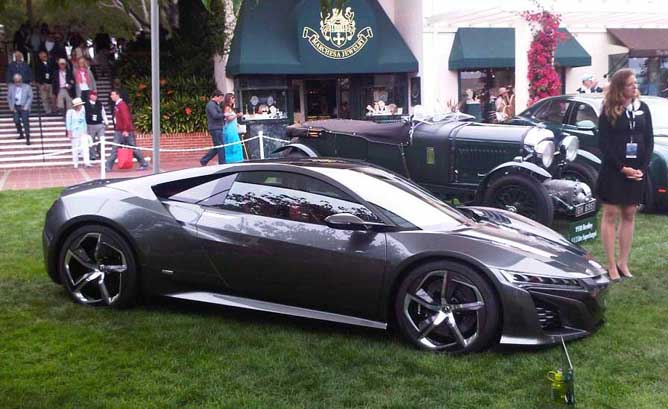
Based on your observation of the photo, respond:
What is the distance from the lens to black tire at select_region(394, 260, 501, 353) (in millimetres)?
4703

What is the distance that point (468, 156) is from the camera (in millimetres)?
9312

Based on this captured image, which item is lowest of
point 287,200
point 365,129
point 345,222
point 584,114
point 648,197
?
point 648,197

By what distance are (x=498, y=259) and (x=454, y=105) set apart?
624 inches

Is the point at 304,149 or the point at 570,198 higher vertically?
the point at 304,149

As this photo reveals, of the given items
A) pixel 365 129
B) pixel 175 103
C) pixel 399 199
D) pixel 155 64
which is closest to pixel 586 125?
pixel 365 129

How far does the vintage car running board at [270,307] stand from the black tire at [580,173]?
19.6 ft

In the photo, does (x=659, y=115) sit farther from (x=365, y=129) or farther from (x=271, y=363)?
(x=271, y=363)

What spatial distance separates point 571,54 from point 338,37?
670 cm

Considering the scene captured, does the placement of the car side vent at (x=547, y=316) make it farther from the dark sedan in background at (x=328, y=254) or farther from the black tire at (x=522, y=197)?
the black tire at (x=522, y=197)

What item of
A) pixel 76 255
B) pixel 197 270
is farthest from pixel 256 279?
pixel 76 255

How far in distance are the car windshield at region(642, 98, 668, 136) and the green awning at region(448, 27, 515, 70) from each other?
8547 millimetres

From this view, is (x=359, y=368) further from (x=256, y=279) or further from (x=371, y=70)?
(x=371, y=70)

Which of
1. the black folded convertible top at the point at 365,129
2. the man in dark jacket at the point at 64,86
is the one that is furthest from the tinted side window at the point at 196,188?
the man in dark jacket at the point at 64,86

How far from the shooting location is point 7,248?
824cm
